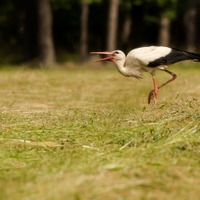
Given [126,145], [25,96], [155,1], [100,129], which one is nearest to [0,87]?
[25,96]

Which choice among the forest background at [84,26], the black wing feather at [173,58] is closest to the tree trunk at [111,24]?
the forest background at [84,26]

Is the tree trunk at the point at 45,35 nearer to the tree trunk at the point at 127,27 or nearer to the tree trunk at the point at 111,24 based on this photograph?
the tree trunk at the point at 111,24

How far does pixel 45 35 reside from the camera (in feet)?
90.0

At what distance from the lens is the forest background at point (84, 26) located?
1097 inches

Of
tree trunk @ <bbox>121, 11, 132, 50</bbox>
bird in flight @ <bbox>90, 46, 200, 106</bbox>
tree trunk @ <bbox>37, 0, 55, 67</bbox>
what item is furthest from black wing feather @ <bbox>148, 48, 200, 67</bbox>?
tree trunk @ <bbox>121, 11, 132, 50</bbox>

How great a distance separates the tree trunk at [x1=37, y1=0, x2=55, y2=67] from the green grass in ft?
48.2

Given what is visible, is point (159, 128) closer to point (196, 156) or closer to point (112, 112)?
point (196, 156)

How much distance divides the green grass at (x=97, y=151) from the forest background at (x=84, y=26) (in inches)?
395

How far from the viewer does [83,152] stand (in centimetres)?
689

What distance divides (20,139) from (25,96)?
5.79 m

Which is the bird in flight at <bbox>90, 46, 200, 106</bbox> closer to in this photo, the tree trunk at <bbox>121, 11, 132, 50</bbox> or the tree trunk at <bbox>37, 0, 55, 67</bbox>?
the tree trunk at <bbox>37, 0, 55, 67</bbox>

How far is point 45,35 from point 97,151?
2075 centimetres

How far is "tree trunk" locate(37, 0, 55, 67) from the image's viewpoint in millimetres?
26891

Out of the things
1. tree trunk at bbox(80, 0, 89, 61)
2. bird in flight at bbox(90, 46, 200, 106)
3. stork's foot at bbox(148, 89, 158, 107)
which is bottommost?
tree trunk at bbox(80, 0, 89, 61)
